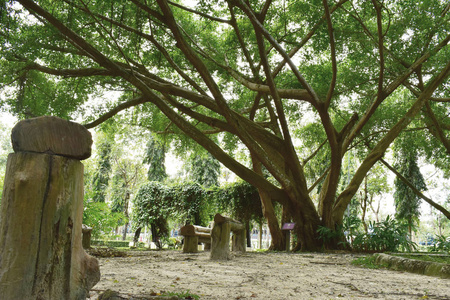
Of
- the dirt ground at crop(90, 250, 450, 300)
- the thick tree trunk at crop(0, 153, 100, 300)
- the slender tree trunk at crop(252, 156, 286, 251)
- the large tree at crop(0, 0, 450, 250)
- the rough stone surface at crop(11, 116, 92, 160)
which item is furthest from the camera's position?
the slender tree trunk at crop(252, 156, 286, 251)

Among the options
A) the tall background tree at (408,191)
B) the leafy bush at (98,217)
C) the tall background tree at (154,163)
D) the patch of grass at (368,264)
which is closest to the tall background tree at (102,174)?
the tall background tree at (154,163)

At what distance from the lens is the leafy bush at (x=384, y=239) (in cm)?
956

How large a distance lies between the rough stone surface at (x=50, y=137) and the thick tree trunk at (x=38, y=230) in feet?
0.16

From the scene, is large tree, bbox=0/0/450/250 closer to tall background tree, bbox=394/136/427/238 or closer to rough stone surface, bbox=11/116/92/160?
rough stone surface, bbox=11/116/92/160

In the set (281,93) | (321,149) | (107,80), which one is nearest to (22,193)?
(281,93)

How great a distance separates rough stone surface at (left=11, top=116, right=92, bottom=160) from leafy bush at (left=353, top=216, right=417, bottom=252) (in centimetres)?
933

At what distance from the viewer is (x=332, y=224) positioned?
33.7 feet

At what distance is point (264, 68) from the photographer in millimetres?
7910

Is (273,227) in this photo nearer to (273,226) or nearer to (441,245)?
(273,226)

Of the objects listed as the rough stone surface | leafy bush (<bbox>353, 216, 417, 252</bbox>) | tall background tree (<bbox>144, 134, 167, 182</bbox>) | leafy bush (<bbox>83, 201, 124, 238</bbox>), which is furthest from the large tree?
tall background tree (<bbox>144, 134, 167, 182</bbox>)

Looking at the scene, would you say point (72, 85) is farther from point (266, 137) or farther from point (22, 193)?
point (22, 193)

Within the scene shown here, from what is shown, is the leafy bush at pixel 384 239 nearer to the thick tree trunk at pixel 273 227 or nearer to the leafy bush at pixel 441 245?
the leafy bush at pixel 441 245

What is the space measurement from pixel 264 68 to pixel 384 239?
18.5ft

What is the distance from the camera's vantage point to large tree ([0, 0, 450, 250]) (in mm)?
7754
